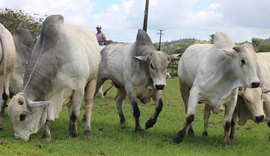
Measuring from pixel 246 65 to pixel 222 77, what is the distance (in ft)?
1.87

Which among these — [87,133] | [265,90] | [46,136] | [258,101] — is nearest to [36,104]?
[46,136]

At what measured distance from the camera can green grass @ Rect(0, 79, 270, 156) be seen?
23.7 ft

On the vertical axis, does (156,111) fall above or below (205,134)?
above

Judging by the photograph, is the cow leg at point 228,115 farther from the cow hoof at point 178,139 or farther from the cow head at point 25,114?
the cow head at point 25,114

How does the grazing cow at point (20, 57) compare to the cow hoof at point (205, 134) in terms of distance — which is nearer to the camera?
the cow hoof at point (205, 134)

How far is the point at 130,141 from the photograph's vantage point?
27.6ft

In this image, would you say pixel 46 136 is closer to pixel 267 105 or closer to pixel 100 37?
pixel 267 105

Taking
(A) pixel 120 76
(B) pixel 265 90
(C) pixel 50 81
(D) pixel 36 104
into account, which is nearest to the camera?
(D) pixel 36 104

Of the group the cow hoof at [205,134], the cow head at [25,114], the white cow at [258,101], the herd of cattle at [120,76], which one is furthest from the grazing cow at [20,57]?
the white cow at [258,101]

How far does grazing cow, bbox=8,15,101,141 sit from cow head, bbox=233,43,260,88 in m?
2.53

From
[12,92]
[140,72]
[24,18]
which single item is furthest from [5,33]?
[24,18]

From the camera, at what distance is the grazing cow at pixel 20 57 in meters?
9.95

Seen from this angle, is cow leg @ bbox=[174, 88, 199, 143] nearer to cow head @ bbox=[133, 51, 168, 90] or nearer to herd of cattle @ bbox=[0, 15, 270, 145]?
herd of cattle @ bbox=[0, 15, 270, 145]

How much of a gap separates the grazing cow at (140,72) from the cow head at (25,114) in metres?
2.26
